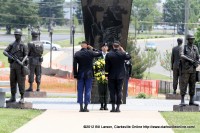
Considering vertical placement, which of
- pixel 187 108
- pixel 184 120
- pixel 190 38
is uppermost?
pixel 190 38

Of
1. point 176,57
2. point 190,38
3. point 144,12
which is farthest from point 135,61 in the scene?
point 144,12

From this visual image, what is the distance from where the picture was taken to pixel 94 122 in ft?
64.6

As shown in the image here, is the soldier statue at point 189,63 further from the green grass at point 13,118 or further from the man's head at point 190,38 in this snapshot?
the green grass at point 13,118

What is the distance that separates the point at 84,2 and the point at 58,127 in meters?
9.90

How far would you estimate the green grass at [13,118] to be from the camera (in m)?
17.9

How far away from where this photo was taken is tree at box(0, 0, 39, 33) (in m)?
122

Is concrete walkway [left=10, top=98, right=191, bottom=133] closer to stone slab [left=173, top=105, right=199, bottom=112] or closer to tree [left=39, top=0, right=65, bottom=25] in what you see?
stone slab [left=173, top=105, right=199, bottom=112]

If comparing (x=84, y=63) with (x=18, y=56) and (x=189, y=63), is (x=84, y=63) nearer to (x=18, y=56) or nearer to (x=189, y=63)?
(x=18, y=56)

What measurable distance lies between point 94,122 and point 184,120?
2164mm

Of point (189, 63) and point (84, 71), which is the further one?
point (189, 63)

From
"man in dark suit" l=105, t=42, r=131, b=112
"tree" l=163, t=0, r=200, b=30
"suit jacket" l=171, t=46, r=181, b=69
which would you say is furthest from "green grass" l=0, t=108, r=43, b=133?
"tree" l=163, t=0, r=200, b=30

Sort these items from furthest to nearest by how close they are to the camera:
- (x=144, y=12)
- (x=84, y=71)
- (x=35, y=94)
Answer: (x=144, y=12) < (x=35, y=94) < (x=84, y=71)

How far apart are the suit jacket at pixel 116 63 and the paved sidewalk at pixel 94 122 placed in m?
1.02

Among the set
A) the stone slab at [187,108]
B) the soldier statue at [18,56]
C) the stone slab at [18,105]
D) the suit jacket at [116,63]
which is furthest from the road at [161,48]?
the suit jacket at [116,63]
